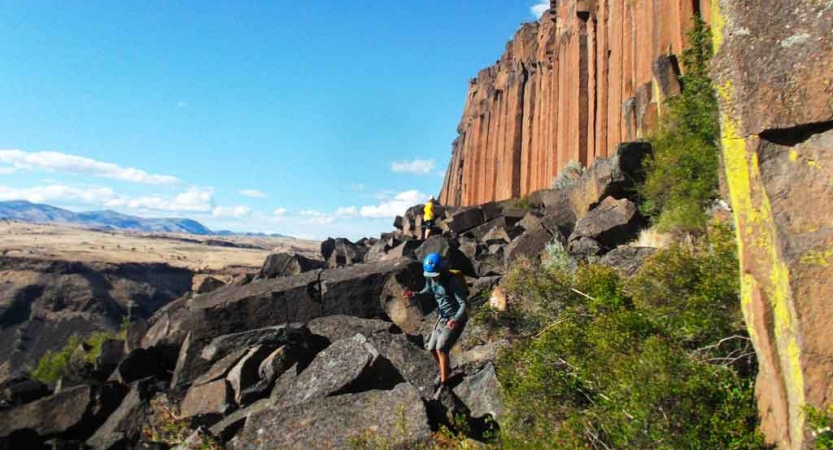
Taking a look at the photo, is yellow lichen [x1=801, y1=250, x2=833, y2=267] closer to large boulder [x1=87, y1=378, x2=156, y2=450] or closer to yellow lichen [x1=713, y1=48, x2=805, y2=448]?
yellow lichen [x1=713, y1=48, x2=805, y2=448]

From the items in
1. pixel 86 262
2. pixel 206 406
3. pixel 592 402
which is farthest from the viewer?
pixel 86 262

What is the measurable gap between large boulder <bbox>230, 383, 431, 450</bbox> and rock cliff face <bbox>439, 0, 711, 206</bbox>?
11497mm

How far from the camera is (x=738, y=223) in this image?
3617mm

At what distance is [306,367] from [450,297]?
2.14m

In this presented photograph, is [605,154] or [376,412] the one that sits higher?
[605,154]

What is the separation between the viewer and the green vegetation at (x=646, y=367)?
3740mm

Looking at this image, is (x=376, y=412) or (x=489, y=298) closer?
(x=376, y=412)

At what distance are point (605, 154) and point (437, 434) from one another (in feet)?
51.3

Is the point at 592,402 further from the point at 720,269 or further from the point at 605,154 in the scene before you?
the point at 605,154

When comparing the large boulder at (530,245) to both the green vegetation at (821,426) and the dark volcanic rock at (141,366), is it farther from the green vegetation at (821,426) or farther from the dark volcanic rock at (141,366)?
the green vegetation at (821,426)

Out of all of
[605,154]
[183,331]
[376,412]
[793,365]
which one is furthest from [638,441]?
[605,154]

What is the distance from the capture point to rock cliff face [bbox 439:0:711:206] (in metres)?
14.7

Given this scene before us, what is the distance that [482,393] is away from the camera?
6.15 m

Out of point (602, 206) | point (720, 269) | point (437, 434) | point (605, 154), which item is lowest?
point (437, 434)
